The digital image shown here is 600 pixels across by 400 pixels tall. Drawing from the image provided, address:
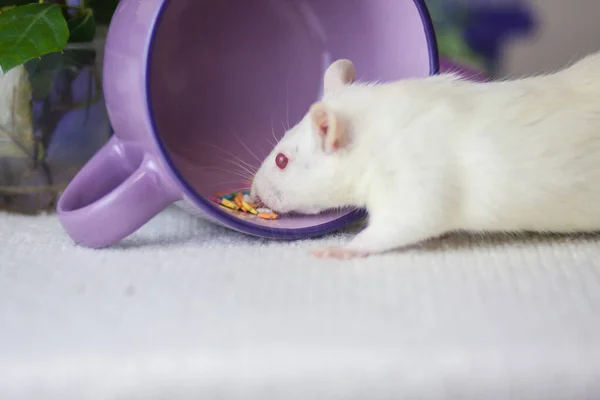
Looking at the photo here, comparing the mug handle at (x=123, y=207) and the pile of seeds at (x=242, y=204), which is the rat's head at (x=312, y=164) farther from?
the mug handle at (x=123, y=207)

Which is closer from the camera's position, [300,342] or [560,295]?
[300,342]

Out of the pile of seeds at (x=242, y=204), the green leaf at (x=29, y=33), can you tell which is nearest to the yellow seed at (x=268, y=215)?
the pile of seeds at (x=242, y=204)

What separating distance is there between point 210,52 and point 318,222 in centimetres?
47

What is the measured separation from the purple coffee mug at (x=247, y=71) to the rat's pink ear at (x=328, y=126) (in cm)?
16

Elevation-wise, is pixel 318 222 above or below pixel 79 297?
below

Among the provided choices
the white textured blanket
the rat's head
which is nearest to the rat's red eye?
the rat's head

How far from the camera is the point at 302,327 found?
0.70 m

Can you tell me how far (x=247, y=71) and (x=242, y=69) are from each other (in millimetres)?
11

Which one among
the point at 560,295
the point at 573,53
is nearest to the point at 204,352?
the point at 560,295

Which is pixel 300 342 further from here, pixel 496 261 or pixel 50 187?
pixel 50 187

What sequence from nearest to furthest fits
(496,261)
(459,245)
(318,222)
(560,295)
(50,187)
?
1. (560,295)
2. (496,261)
3. (459,245)
4. (318,222)
5. (50,187)

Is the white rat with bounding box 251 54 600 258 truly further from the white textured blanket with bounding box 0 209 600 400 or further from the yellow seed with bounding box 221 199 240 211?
the yellow seed with bounding box 221 199 240 211

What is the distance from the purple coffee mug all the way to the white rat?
0.46ft

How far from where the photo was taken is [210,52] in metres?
1.38
